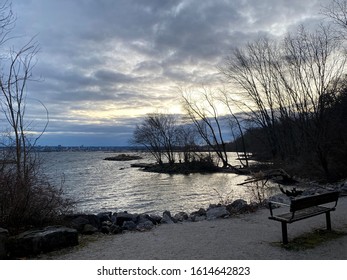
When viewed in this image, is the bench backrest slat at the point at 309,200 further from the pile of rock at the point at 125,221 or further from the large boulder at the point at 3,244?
the large boulder at the point at 3,244

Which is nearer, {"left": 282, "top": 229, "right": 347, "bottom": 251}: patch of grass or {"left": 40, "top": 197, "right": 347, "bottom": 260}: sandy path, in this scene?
{"left": 40, "top": 197, "right": 347, "bottom": 260}: sandy path

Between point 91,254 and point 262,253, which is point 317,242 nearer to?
point 262,253

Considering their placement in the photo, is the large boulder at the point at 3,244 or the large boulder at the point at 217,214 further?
the large boulder at the point at 217,214

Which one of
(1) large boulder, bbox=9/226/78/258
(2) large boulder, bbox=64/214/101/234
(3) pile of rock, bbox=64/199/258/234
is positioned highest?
(1) large boulder, bbox=9/226/78/258

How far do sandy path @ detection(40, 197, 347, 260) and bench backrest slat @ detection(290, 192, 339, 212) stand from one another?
78 cm

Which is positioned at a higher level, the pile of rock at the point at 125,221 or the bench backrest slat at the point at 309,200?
the bench backrest slat at the point at 309,200

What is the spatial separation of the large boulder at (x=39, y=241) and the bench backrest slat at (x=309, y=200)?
14.8 ft

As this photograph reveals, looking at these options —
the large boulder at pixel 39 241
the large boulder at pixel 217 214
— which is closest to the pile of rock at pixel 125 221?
the large boulder at pixel 217 214

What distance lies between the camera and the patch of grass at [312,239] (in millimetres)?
5803

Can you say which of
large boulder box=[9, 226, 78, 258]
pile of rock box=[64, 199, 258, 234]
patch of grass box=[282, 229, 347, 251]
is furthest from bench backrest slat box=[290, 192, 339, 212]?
large boulder box=[9, 226, 78, 258]

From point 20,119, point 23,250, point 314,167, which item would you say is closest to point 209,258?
point 23,250

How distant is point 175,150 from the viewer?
55375 mm

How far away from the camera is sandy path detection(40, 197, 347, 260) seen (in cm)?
548

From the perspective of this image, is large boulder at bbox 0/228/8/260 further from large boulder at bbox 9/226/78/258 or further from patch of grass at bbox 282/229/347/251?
patch of grass at bbox 282/229/347/251
